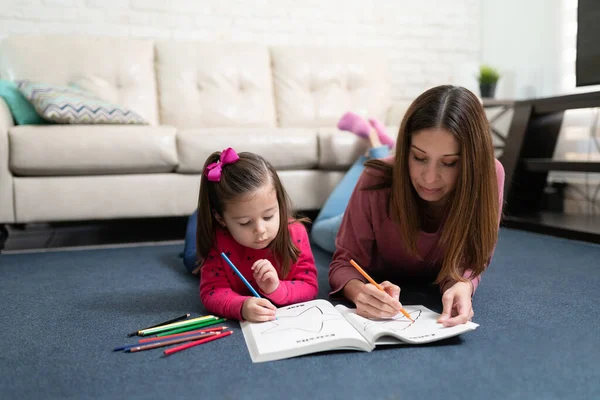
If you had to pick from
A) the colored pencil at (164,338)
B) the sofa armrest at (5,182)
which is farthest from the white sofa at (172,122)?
the colored pencil at (164,338)

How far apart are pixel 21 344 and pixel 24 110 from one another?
1417mm

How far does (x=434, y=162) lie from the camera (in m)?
1.08

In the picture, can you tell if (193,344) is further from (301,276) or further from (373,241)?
(373,241)

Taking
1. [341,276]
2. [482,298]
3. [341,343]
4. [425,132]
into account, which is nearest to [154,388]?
[341,343]

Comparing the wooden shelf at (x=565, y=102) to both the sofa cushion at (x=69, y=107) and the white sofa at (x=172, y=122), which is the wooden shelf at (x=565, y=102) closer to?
the white sofa at (x=172, y=122)

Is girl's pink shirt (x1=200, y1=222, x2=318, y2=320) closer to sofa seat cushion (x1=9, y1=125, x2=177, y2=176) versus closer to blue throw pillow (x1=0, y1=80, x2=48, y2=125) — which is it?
sofa seat cushion (x1=9, y1=125, x2=177, y2=176)

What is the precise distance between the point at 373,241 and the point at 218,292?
405 millimetres

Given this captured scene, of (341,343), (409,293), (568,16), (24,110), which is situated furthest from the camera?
(568,16)

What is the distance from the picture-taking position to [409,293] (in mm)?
1343

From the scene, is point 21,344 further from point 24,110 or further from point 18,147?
point 24,110

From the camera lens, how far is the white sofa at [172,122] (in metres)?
2.02

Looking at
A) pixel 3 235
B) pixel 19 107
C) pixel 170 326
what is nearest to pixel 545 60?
pixel 19 107

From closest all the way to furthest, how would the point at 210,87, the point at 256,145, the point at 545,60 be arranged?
the point at 256,145, the point at 210,87, the point at 545,60

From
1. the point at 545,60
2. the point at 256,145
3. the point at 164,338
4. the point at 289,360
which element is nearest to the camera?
the point at 289,360
